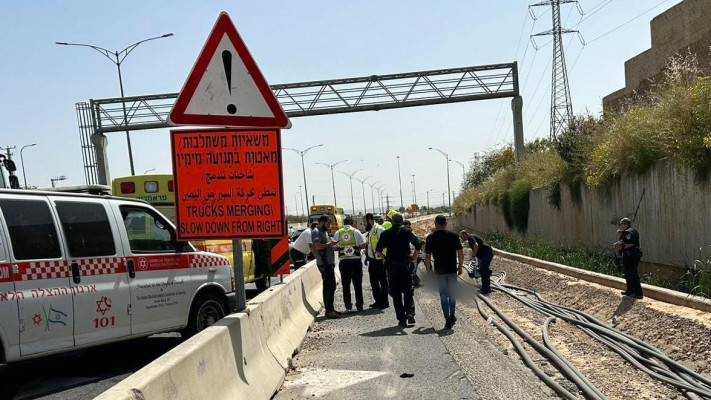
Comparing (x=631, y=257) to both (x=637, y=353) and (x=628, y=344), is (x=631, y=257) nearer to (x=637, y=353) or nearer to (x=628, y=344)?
(x=628, y=344)

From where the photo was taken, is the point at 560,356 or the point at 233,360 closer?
the point at 233,360

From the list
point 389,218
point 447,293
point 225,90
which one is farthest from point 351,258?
point 225,90

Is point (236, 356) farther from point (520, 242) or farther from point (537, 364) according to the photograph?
point (520, 242)

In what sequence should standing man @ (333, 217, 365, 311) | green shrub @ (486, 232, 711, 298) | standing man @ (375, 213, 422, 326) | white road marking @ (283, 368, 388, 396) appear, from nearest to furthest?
white road marking @ (283, 368, 388, 396) < green shrub @ (486, 232, 711, 298) < standing man @ (375, 213, 422, 326) < standing man @ (333, 217, 365, 311)

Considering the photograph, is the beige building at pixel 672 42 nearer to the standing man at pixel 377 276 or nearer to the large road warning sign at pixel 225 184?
the standing man at pixel 377 276

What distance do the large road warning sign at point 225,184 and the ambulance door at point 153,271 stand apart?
6.94 ft

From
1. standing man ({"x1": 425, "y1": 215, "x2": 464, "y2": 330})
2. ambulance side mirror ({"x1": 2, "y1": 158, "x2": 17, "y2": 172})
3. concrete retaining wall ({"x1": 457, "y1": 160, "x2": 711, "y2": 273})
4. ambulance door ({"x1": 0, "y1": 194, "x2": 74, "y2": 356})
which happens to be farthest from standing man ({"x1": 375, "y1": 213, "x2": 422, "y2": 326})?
ambulance side mirror ({"x1": 2, "y1": 158, "x2": 17, "y2": 172})

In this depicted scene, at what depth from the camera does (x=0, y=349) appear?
19.6 feet

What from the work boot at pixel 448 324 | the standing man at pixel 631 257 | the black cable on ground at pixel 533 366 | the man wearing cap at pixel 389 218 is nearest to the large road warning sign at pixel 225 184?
the black cable on ground at pixel 533 366

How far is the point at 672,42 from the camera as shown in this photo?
23.3m

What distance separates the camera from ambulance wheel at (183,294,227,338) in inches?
329

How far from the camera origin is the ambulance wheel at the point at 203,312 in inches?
329

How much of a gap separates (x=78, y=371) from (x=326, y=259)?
508cm

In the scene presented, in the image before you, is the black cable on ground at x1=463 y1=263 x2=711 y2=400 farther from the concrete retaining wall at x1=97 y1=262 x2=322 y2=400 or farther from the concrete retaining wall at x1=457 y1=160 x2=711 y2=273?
the concrete retaining wall at x1=97 y1=262 x2=322 y2=400
